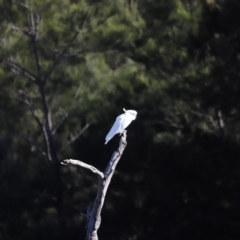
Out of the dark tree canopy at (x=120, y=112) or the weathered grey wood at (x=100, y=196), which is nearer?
the weathered grey wood at (x=100, y=196)

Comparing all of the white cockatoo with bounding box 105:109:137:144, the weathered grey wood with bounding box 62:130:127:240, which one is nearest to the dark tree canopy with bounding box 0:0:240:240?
the white cockatoo with bounding box 105:109:137:144

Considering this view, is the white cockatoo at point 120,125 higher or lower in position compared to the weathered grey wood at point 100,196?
higher

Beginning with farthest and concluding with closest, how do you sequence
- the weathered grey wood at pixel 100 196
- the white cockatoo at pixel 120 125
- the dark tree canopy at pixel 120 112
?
the dark tree canopy at pixel 120 112
the white cockatoo at pixel 120 125
the weathered grey wood at pixel 100 196

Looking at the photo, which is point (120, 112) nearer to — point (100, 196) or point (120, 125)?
point (120, 125)

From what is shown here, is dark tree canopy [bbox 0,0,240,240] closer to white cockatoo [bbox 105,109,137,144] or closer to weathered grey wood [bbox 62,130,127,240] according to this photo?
white cockatoo [bbox 105,109,137,144]

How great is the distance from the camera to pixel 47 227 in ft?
30.2

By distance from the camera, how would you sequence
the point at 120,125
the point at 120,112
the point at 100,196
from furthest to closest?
1. the point at 120,112
2. the point at 120,125
3. the point at 100,196

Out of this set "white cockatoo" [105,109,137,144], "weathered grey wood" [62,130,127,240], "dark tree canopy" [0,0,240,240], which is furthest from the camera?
"dark tree canopy" [0,0,240,240]

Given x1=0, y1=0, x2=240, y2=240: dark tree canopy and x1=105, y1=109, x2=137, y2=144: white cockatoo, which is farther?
x1=0, y1=0, x2=240, y2=240: dark tree canopy

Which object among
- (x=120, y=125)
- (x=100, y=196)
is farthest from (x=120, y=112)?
(x=100, y=196)

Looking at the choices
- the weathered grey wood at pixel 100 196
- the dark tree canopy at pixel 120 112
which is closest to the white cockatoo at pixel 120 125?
the weathered grey wood at pixel 100 196

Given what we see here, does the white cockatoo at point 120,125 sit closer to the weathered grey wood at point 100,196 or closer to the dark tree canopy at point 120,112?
the weathered grey wood at point 100,196

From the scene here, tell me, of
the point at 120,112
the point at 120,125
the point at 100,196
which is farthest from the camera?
the point at 120,112

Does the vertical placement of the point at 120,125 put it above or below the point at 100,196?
above
